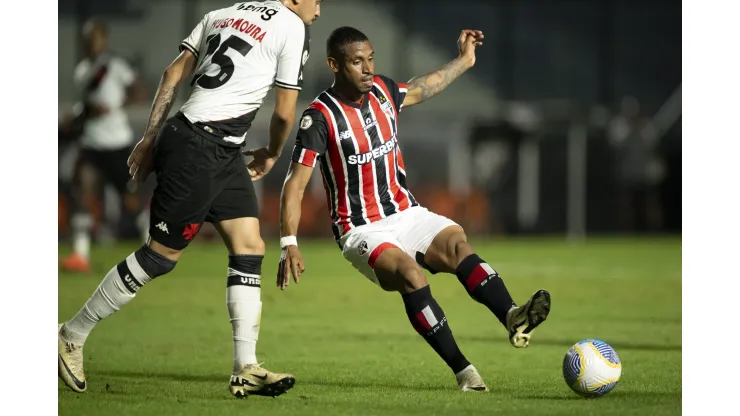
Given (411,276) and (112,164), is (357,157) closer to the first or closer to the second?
(411,276)

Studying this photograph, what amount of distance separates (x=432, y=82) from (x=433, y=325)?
72.2 inches

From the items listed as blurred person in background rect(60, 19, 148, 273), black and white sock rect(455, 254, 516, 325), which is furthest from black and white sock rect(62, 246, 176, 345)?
blurred person in background rect(60, 19, 148, 273)

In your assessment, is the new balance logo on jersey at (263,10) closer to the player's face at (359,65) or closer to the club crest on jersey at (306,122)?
the player's face at (359,65)

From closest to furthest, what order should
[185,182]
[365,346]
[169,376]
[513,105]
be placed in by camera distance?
[185,182]
[169,376]
[365,346]
[513,105]

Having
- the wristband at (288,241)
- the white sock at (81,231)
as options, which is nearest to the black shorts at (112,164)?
the white sock at (81,231)

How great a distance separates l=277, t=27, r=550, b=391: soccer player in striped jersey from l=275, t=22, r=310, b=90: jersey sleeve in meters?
0.50

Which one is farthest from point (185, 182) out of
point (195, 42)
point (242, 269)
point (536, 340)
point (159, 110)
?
point (536, 340)

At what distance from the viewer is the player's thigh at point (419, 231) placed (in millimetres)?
6941

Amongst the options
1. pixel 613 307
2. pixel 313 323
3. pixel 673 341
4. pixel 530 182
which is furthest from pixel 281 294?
pixel 530 182

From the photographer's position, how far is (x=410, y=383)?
6.90 m

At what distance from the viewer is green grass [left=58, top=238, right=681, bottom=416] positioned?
6172mm

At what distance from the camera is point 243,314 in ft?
21.4

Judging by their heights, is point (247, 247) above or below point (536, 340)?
above
